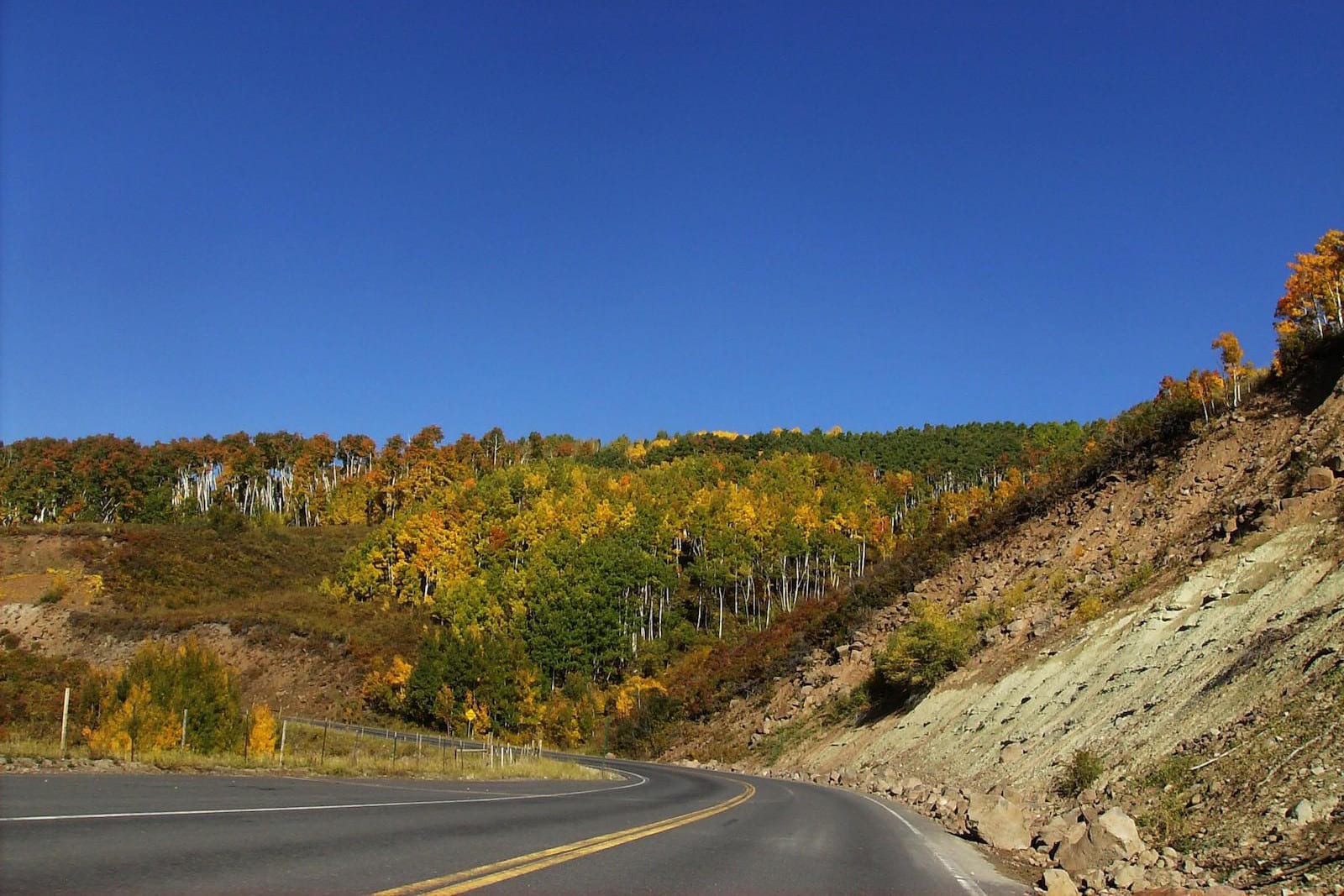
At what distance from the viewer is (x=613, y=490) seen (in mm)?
130875

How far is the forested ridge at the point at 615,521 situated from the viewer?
5103 cm

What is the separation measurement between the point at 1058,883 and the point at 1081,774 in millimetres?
8852

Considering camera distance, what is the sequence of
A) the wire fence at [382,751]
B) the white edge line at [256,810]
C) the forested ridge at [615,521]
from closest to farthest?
the white edge line at [256,810]
the wire fence at [382,751]
the forested ridge at [615,521]

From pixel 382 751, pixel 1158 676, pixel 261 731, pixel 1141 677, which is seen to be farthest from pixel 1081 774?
pixel 261 731

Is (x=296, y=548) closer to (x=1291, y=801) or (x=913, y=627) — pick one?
(x=913, y=627)

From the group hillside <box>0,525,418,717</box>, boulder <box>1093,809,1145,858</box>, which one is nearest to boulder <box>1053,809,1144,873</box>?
boulder <box>1093,809,1145,858</box>

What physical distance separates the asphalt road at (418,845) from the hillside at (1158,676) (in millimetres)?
3009

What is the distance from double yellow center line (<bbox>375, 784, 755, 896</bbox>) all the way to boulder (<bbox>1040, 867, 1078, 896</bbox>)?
5.18 m

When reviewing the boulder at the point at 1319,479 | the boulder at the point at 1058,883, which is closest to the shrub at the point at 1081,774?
the boulder at the point at 1058,883

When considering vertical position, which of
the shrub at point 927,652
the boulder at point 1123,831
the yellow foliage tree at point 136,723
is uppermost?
the shrub at point 927,652

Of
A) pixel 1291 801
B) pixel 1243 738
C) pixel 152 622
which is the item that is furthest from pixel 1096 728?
pixel 152 622

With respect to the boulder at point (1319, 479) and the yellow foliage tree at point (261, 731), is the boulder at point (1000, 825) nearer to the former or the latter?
the boulder at point (1319, 479)

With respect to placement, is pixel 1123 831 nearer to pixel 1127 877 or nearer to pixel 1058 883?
pixel 1127 877

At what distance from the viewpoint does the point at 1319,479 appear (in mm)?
25531
